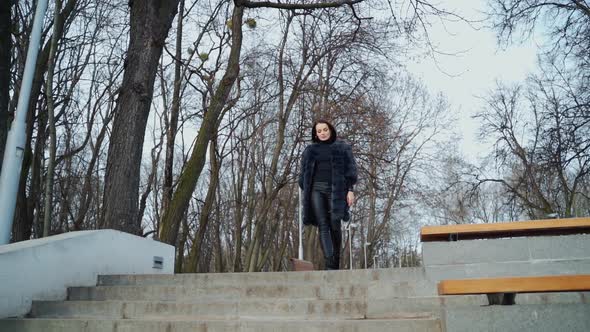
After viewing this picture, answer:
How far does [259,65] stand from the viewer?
1964 cm

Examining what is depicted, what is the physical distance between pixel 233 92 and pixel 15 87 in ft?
25.4

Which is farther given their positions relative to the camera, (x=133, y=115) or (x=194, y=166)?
(x=194, y=166)

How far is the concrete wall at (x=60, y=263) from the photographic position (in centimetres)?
540

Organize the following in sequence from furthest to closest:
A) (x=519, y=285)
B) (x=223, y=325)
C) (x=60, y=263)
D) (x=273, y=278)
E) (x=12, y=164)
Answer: (x=12, y=164) < (x=60, y=263) < (x=273, y=278) < (x=223, y=325) < (x=519, y=285)

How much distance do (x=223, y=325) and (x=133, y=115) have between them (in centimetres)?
507

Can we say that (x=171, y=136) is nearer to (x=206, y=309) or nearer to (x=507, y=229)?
(x=206, y=309)

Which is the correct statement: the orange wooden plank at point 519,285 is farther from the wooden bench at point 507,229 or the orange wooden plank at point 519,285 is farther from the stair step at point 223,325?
the wooden bench at point 507,229

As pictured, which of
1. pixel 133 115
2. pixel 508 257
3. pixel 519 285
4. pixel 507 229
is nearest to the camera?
pixel 519 285

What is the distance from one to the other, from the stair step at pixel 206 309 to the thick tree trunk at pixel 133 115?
107 inches

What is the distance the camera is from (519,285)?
3.00m

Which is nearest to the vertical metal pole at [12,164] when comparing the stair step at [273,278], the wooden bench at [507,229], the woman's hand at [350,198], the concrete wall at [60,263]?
the concrete wall at [60,263]

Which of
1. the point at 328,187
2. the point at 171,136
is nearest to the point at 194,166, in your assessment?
the point at 328,187

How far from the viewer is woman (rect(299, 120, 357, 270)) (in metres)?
6.68

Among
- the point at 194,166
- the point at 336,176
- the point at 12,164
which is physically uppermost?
the point at 194,166
